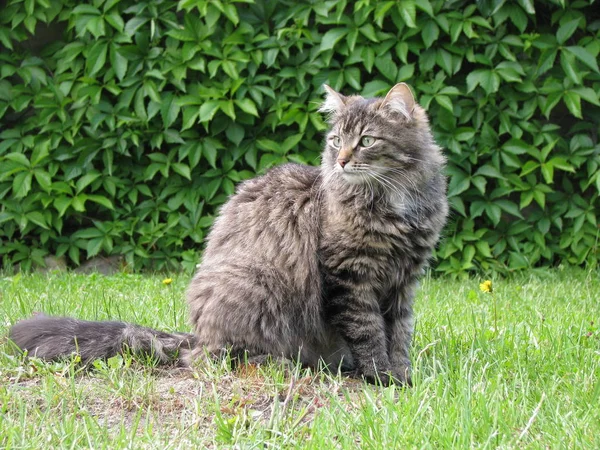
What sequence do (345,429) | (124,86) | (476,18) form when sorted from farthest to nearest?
(124,86) → (476,18) → (345,429)

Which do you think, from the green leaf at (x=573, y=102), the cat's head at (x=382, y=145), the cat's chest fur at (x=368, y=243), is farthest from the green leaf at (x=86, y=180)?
the green leaf at (x=573, y=102)

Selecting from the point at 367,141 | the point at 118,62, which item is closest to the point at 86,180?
the point at 118,62

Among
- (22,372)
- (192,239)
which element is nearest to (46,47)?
(192,239)

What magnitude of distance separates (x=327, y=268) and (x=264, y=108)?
2.66 m

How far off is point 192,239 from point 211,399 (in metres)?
3.18

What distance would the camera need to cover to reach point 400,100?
3.03 metres

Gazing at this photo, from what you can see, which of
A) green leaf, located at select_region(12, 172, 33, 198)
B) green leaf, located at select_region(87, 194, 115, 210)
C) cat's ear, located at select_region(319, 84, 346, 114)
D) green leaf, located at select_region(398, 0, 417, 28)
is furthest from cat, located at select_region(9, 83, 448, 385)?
green leaf, located at select_region(12, 172, 33, 198)

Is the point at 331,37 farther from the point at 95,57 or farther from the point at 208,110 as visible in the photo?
the point at 95,57

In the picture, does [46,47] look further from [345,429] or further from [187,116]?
[345,429]

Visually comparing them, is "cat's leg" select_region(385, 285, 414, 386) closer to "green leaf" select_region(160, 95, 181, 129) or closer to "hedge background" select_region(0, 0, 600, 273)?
"hedge background" select_region(0, 0, 600, 273)

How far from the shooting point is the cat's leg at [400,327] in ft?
9.70

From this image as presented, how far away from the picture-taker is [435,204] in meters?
3.05

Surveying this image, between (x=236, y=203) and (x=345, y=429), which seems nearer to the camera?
(x=345, y=429)

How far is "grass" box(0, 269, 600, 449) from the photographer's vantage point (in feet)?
6.60
